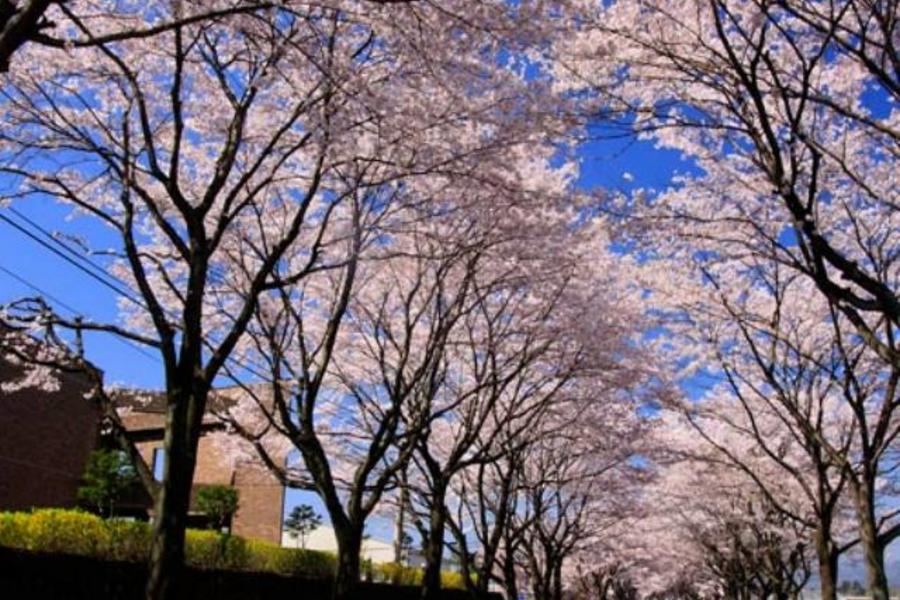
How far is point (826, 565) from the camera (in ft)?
45.9

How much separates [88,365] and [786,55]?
27.8ft

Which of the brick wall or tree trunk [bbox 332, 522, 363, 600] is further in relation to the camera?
the brick wall

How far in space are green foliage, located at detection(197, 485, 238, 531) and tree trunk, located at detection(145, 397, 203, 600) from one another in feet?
75.7

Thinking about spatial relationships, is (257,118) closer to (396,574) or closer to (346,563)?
(346,563)

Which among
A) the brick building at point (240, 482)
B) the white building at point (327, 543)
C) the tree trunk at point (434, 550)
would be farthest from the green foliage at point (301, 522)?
the tree trunk at point (434, 550)

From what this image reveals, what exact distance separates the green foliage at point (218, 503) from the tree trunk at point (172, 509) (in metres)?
23.1

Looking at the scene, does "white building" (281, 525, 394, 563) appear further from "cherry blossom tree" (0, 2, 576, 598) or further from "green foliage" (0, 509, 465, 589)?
"cherry blossom tree" (0, 2, 576, 598)

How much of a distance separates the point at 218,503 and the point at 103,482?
4285 millimetres

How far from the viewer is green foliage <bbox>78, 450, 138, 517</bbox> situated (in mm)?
26656

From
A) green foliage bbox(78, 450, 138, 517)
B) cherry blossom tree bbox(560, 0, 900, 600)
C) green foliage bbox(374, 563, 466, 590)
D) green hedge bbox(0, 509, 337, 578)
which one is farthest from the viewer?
green foliage bbox(78, 450, 138, 517)

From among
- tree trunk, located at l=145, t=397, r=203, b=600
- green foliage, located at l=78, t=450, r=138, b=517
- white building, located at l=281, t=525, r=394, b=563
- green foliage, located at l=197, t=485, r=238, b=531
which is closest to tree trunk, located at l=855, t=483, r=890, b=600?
tree trunk, located at l=145, t=397, r=203, b=600

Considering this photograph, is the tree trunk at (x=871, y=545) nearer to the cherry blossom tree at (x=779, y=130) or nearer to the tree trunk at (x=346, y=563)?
the cherry blossom tree at (x=779, y=130)

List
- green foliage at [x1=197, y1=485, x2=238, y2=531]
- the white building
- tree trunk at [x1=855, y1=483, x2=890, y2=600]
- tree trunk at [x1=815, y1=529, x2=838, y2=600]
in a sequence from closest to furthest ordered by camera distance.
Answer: tree trunk at [x1=855, y1=483, x2=890, y2=600] → tree trunk at [x1=815, y1=529, x2=838, y2=600] → green foliage at [x1=197, y1=485, x2=238, y2=531] → the white building

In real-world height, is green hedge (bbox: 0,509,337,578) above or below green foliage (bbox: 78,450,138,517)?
below
